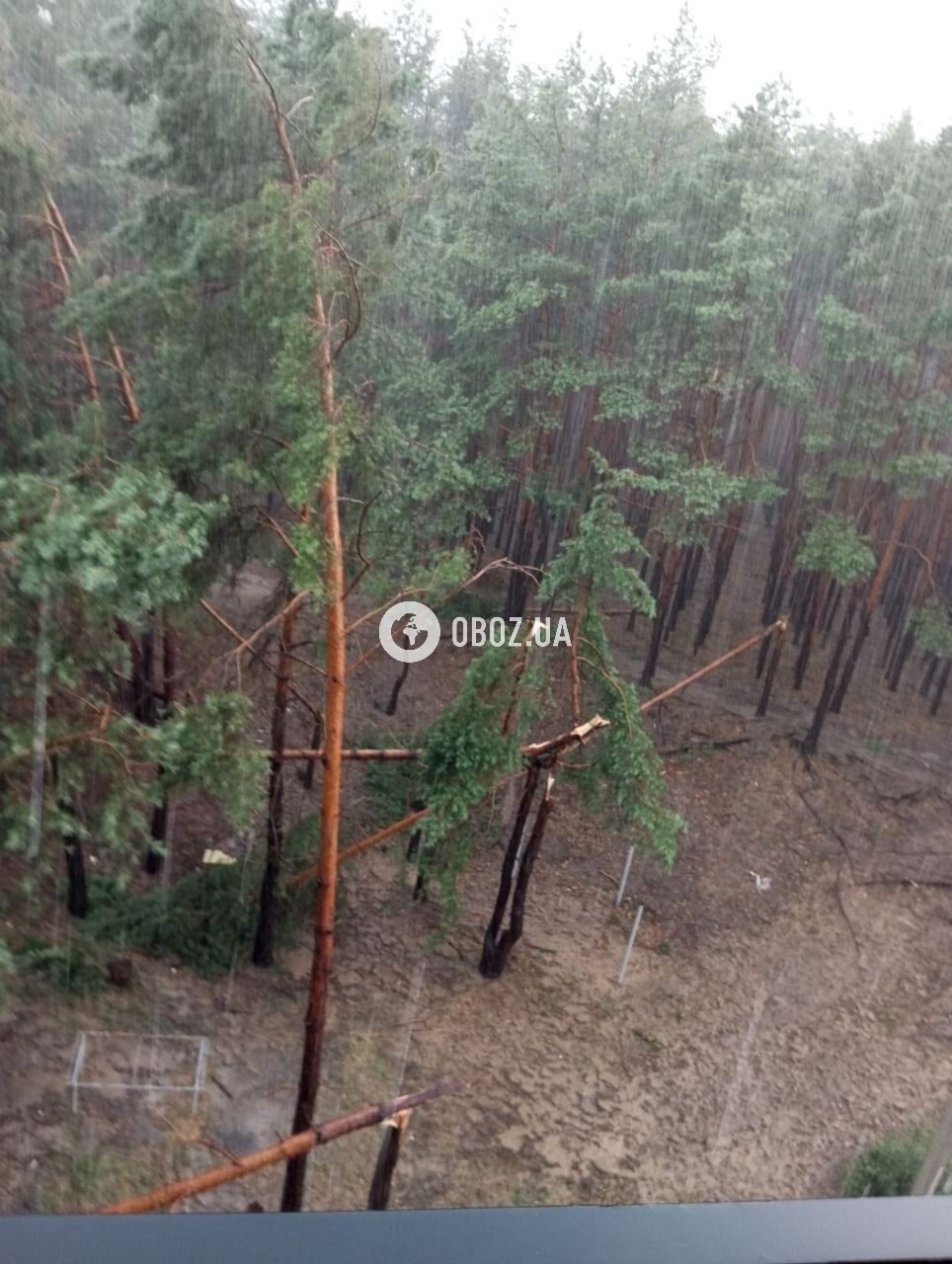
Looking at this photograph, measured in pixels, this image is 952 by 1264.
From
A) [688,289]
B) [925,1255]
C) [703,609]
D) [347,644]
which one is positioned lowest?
[703,609]

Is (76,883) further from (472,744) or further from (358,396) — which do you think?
(358,396)

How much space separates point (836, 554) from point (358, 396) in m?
3.16

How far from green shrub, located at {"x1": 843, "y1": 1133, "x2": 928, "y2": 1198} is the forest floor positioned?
0.11 m

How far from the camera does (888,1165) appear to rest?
2357 millimetres

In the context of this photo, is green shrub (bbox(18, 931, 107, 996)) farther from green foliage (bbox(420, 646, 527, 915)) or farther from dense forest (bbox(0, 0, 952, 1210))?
green foliage (bbox(420, 646, 527, 915))

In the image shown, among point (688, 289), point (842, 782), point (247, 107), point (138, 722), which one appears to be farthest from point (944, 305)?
point (138, 722)

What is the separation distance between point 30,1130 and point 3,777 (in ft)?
2.99

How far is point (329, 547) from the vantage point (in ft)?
7.37

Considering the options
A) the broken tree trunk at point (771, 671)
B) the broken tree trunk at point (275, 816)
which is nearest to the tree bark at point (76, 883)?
the broken tree trunk at point (275, 816)

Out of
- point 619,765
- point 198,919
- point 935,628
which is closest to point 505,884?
point 619,765

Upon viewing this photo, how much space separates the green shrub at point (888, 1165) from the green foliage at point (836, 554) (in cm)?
279

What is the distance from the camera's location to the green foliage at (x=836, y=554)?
15.8ft

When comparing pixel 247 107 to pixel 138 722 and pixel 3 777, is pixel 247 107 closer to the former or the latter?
pixel 138 722

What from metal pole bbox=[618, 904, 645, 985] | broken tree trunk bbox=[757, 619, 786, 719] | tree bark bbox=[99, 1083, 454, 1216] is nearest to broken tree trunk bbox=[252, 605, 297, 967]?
tree bark bbox=[99, 1083, 454, 1216]
